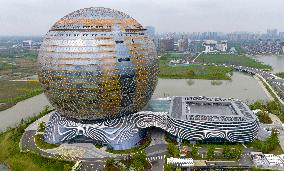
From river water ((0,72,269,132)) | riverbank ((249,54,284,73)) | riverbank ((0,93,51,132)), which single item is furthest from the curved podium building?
riverbank ((249,54,284,73))

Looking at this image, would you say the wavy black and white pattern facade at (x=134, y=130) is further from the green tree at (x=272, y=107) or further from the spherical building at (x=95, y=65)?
the green tree at (x=272, y=107)

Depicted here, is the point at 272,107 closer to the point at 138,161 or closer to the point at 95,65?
the point at 138,161

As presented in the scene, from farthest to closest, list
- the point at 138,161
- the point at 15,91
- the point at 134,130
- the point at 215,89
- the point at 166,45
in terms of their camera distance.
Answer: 1. the point at 166,45
2. the point at 215,89
3. the point at 15,91
4. the point at 134,130
5. the point at 138,161

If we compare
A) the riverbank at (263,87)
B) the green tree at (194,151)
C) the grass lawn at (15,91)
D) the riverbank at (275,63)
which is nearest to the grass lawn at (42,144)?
the green tree at (194,151)

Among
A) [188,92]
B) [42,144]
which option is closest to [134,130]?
[42,144]

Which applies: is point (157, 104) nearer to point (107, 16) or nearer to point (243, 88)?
point (107, 16)

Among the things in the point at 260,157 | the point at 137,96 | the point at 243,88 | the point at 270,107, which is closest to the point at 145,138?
the point at 137,96
